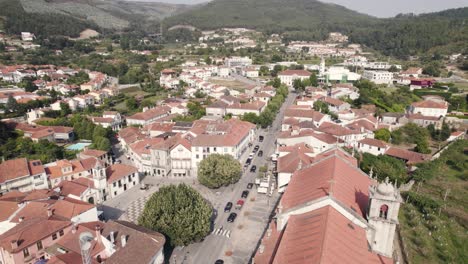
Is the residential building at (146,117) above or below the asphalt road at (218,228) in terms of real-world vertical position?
above

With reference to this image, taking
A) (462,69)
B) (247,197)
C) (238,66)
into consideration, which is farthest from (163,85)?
(462,69)

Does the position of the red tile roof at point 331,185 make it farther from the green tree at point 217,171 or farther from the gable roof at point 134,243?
the green tree at point 217,171

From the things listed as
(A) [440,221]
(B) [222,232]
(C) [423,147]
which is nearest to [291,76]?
(C) [423,147]

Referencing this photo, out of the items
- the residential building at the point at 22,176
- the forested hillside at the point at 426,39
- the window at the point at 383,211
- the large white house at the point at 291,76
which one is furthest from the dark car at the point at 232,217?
the forested hillside at the point at 426,39

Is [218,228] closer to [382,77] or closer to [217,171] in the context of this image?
[217,171]

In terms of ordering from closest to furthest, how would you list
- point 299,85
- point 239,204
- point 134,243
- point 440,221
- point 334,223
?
point 334,223 < point 134,243 < point 440,221 < point 239,204 < point 299,85

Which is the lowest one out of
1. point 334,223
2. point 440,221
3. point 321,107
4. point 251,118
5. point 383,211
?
point 440,221
